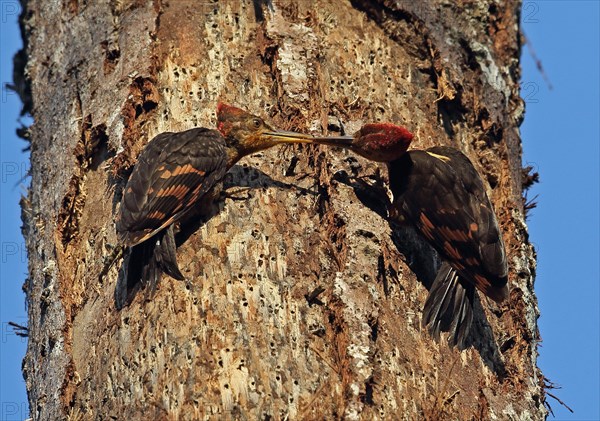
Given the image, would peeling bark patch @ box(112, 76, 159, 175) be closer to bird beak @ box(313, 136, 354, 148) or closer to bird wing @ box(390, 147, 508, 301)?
bird beak @ box(313, 136, 354, 148)

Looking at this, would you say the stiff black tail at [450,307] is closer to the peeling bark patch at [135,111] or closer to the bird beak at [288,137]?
the bird beak at [288,137]

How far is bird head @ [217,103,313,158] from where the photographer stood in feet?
16.4

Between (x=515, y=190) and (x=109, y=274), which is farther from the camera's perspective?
(x=515, y=190)

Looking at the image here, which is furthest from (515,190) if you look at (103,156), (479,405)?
(103,156)

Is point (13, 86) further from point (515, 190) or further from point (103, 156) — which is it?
point (515, 190)

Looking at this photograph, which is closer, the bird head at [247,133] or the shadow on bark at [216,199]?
the shadow on bark at [216,199]

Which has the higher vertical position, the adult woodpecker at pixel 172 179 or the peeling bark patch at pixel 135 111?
the peeling bark patch at pixel 135 111

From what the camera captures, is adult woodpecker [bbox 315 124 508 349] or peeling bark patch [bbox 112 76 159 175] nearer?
adult woodpecker [bbox 315 124 508 349]

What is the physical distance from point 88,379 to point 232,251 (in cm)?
82

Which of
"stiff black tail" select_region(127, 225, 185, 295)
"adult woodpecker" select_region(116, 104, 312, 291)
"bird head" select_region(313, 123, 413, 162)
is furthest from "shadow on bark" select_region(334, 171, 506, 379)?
"stiff black tail" select_region(127, 225, 185, 295)

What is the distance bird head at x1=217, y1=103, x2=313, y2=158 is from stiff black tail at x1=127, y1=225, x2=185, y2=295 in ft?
1.81

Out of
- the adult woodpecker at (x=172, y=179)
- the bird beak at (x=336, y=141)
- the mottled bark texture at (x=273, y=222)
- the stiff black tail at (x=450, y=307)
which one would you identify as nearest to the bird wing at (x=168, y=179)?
the adult woodpecker at (x=172, y=179)

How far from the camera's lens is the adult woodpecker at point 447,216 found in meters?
4.84

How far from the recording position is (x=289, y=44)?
546 centimetres
